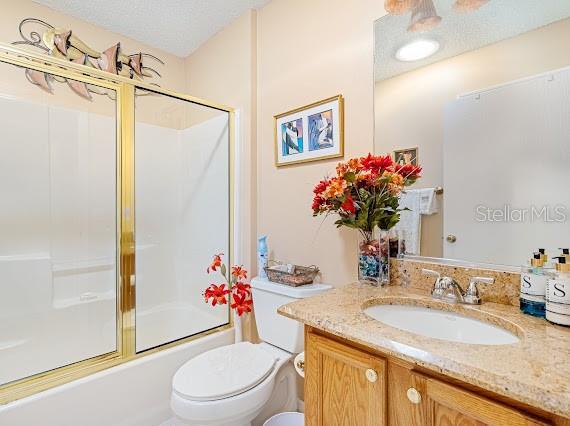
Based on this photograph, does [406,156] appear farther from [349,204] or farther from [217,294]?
[217,294]

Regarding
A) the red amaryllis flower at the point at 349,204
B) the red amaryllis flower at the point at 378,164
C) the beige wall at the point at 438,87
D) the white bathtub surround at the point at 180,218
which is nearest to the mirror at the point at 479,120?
the beige wall at the point at 438,87

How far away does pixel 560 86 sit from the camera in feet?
2.95

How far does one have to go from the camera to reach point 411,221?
1.20m

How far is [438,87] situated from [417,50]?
19 centimetres

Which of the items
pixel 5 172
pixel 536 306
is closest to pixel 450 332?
pixel 536 306

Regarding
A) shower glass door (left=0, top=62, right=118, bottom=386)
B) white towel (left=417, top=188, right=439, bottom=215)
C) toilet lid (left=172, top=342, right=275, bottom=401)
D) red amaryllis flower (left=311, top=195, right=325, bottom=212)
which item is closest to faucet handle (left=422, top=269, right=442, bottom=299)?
white towel (left=417, top=188, right=439, bottom=215)

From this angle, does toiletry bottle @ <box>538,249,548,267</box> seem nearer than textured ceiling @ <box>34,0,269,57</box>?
Yes

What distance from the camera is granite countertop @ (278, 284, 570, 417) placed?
507mm

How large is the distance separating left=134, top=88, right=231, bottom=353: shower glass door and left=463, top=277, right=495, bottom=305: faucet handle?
56.7 inches

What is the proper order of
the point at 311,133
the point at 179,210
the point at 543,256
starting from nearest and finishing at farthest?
the point at 543,256
the point at 311,133
the point at 179,210

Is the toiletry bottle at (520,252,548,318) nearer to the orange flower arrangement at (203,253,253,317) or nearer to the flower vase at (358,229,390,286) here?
the flower vase at (358,229,390,286)

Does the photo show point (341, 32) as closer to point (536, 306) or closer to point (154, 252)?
point (536, 306)

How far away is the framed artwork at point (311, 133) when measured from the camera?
4.77 feet

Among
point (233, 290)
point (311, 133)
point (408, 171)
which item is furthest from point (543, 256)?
point (233, 290)
